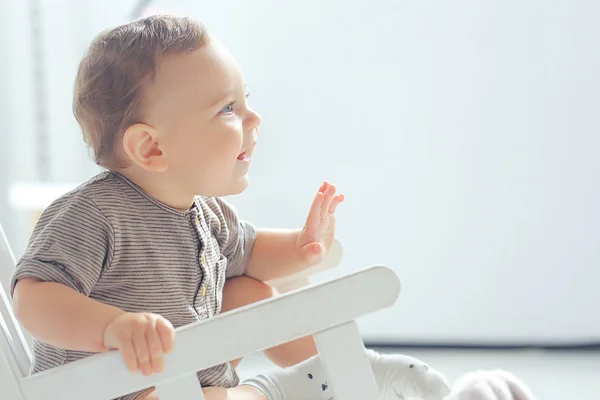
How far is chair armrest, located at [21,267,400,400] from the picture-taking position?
1.93 feet

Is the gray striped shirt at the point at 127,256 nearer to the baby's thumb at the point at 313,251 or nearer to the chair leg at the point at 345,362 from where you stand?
the baby's thumb at the point at 313,251

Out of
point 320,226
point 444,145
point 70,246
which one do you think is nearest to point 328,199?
point 320,226

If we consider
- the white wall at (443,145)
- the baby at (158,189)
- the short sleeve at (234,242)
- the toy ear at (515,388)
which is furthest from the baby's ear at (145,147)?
the white wall at (443,145)

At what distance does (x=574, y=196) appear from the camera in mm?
1539

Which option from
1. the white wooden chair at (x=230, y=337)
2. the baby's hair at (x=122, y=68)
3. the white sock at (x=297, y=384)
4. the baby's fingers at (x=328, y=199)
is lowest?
the white sock at (x=297, y=384)

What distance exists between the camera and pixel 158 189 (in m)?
0.80

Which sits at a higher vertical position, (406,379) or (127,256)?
(127,256)

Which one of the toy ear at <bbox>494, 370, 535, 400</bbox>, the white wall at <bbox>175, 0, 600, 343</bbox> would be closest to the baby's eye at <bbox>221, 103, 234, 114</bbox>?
the toy ear at <bbox>494, 370, 535, 400</bbox>

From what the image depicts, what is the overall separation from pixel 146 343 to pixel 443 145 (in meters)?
1.09

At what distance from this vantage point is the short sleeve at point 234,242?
875 mm

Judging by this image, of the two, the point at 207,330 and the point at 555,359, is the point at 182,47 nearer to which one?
the point at 207,330

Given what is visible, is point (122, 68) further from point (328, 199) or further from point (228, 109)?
point (328, 199)

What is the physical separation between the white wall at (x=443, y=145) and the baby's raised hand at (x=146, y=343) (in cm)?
107

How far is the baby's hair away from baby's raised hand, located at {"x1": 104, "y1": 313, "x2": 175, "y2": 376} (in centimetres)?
22
